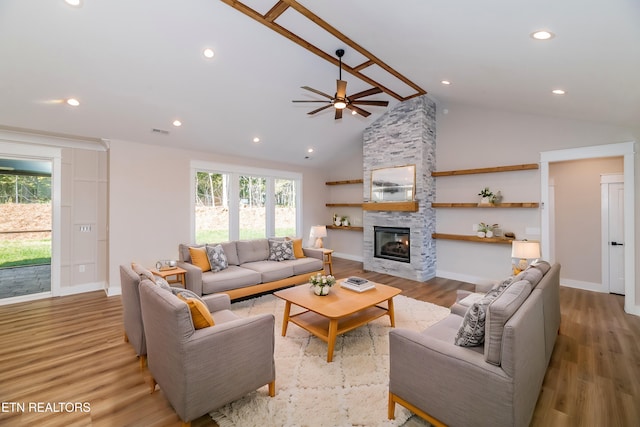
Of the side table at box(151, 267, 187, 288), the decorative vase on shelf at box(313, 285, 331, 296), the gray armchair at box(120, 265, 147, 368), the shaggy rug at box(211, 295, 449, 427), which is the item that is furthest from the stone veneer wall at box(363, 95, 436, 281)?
the gray armchair at box(120, 265, 147, 368)

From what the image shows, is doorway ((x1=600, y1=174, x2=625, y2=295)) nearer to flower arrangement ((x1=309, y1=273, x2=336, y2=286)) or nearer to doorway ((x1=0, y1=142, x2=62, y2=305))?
flower arrangement ((x1=309, y1=273, x2=336, y2=286))

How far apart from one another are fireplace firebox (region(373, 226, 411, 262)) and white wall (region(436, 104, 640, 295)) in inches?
29.7

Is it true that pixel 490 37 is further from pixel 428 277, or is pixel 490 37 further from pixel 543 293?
pixel 428 277

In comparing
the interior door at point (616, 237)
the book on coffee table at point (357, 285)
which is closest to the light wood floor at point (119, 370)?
the interior door at point (616, 237)

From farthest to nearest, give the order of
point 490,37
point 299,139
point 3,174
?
1. point 299,139
2. point 3,174
3. point 490,37

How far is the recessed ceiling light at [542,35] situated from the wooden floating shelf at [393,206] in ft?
11.7

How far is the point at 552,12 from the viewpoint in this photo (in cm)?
200

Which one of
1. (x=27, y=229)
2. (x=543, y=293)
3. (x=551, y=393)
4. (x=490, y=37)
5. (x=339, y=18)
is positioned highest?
(x=339, y=18)

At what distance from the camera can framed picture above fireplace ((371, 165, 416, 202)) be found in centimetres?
584

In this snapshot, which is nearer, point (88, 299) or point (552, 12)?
point (552, 12)

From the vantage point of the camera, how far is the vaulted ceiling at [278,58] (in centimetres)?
237

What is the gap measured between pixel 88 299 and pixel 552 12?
6.72 metres

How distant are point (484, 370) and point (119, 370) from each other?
309cm

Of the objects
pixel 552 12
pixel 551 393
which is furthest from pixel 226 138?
pixel 551 393
